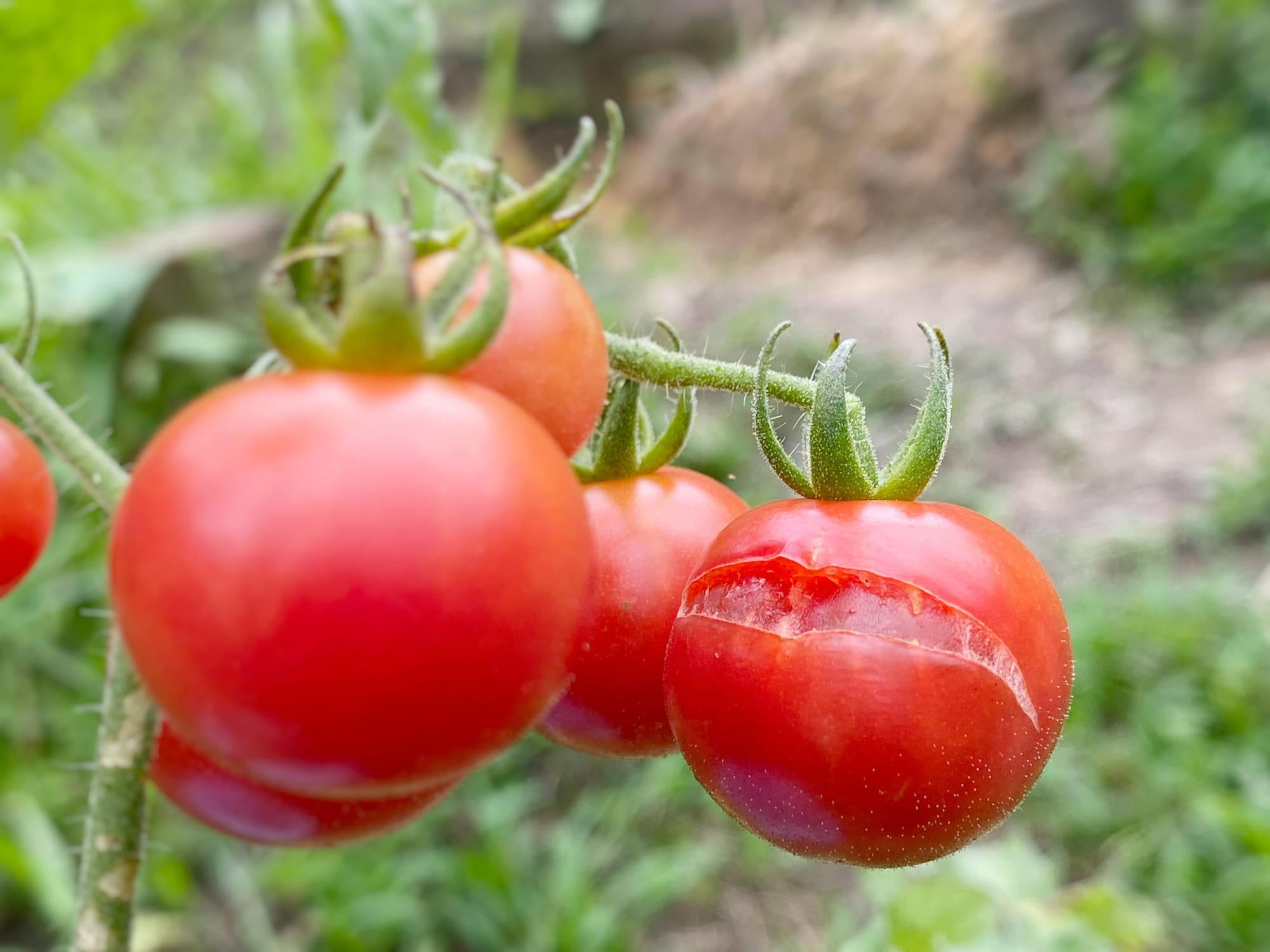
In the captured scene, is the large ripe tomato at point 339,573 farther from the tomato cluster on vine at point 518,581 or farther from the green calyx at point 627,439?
the green calyx at point 627,439

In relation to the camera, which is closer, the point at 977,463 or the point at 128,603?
the point at 128,603

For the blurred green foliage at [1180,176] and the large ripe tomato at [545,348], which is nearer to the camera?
the large ripe tomato at [545,348]

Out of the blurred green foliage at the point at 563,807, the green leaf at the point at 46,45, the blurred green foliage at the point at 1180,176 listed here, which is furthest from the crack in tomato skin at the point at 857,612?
the blurred green foliage at the point at 1180,176

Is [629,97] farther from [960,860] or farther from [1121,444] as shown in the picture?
[960,860]

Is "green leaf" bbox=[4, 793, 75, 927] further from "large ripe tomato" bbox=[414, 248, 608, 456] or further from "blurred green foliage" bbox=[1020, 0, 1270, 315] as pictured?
"blurred green foliage" bbox=[1020, 0, 1270, 315]

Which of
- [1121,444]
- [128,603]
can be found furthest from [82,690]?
[1121,444]

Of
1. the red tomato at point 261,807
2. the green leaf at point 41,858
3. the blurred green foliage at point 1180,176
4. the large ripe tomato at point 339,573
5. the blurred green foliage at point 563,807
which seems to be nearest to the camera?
the large ripe tomato at point 339,573

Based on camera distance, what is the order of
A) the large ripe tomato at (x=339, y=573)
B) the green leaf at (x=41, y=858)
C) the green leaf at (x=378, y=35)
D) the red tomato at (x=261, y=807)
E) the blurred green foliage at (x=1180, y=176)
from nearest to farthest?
the large ripe tomato at (x=339, y=573) < the red tomato at (x=261, y=807) < the green leaf at (x=378, y=35) < the green leaf at (x=41, y=858) < the blurred green foliage at (x=1180, y=176)

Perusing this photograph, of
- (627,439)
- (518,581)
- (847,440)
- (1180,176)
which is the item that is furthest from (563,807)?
(1180,176)

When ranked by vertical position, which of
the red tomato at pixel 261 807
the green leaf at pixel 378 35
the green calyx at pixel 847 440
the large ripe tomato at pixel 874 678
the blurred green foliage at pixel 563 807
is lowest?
the blurred green foliage at pixel 563 807
